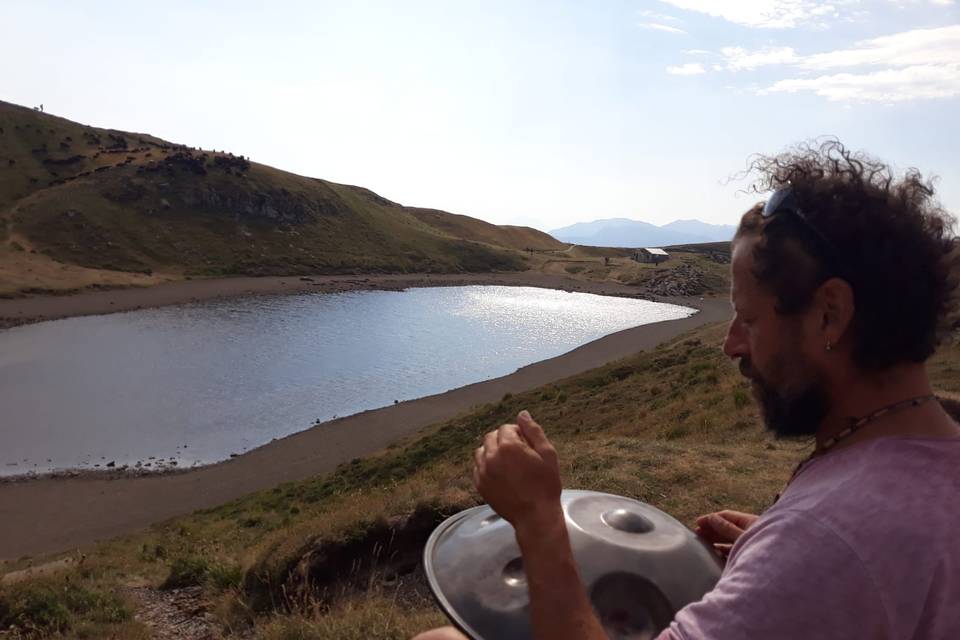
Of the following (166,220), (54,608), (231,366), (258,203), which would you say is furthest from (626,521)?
(258,203)

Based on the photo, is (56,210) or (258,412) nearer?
(258,412)

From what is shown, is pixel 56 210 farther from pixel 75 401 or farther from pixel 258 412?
pixel 258 412

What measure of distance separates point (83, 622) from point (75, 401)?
24.9 meters

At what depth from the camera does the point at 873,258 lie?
158 cm

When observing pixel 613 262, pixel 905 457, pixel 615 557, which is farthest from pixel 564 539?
pixel 613 262

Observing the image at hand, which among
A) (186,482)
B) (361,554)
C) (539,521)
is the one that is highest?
(539,521)

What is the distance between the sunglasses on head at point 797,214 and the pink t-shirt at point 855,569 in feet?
1.65

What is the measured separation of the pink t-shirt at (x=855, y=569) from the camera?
4.33 ft

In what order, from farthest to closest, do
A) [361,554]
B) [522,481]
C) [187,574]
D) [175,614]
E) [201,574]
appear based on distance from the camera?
[187,574]
[201,574]
[175,614]
[361,554]
[522,481]

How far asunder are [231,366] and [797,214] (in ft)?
122

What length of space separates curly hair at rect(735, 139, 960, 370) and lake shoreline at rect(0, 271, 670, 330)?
1981 inches

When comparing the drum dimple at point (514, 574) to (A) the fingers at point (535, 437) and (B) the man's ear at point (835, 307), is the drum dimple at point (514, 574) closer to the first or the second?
(A) the fingers at point (535, 437)

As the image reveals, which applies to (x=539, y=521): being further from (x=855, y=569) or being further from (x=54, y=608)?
(x=54, y=608)

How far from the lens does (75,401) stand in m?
28.4
